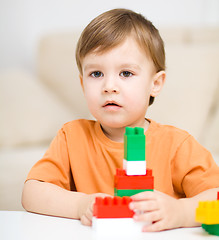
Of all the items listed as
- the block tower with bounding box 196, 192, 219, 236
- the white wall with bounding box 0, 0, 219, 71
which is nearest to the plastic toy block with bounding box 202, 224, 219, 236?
the block tower with bounding box 196, 192, 219, 236

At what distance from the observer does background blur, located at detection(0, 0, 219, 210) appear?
1663mm

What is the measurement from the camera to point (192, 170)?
947mm

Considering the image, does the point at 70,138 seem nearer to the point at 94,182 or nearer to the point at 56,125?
the point at 94,182

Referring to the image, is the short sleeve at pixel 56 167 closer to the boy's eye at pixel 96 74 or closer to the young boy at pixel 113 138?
the young boy at pixel 113 138

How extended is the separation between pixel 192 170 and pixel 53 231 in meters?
0.40

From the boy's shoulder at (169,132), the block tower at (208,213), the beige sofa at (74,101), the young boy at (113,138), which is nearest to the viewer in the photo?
the block tower at (208,213)

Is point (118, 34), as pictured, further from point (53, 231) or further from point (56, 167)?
point (53, 231)

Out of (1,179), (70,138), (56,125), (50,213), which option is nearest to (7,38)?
(56,125)

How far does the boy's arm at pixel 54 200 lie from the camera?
0.80 metres

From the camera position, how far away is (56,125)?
1840 millimetres

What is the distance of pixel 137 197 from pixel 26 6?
6.38ft

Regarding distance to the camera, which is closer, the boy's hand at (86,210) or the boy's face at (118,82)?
the boy's hand at (86,210)

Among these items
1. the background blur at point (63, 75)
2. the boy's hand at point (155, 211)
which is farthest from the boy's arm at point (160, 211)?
the background blur at point (63, 75)

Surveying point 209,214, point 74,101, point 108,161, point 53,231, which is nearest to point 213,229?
point 209,214
